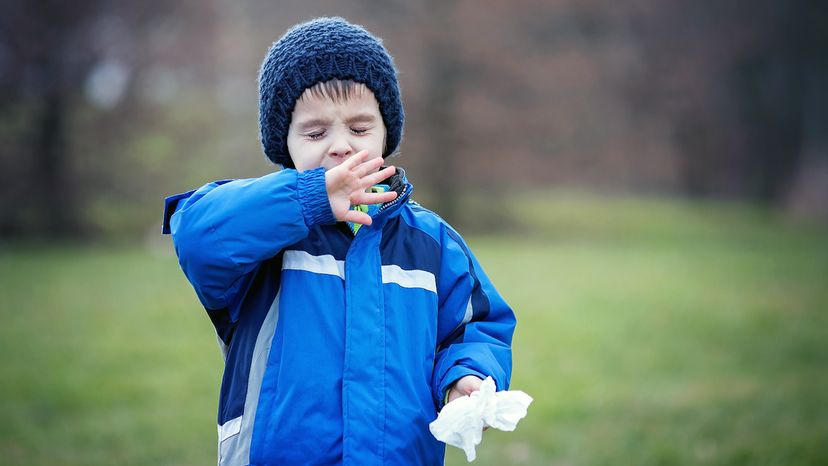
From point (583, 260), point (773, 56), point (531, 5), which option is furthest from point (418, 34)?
point (773, 56)

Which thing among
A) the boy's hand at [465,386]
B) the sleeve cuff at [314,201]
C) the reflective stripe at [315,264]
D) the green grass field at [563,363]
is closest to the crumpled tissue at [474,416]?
the boy's hand at [465,386]

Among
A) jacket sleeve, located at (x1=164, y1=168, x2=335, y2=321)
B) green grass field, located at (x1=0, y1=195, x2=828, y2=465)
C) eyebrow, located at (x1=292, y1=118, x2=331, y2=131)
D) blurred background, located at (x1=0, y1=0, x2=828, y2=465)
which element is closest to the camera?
jacket sleeve, located at (x1=164, y1=168, x2=335, y2=321)

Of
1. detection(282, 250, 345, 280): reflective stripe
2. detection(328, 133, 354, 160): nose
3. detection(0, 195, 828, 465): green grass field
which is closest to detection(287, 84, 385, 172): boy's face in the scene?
detection(328, 133, 354, 160): nose

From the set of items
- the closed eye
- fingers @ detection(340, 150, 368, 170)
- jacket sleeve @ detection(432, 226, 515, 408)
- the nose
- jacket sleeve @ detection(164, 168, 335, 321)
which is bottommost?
jacket sleeve @ detection(432, 226, 515, 408)

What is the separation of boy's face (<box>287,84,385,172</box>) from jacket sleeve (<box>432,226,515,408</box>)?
371mm

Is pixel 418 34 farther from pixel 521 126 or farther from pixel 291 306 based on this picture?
pixel 291 306

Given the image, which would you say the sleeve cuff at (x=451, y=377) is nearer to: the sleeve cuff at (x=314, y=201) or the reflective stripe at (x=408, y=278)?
the reflective stripe at (x=408, y=278)

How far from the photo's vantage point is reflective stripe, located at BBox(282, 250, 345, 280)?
2057 millimetres

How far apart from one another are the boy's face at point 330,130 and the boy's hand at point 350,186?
0.14 metres

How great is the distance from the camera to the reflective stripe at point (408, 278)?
2.08 meters

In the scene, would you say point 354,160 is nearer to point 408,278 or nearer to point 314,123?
point 314,123

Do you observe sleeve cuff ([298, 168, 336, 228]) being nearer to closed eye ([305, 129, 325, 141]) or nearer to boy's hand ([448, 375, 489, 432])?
closed eye ([305, 129, 325, 141])

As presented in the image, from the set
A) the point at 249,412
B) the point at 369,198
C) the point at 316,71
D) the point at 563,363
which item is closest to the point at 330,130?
the point at 316,71

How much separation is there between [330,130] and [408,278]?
457 millimetres
